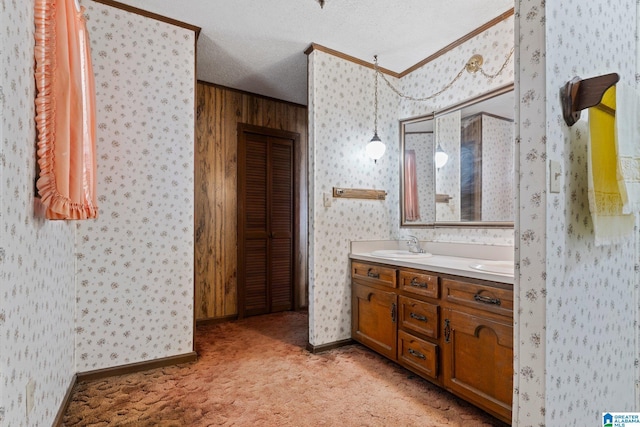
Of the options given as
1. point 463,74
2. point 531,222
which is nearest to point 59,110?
point 531,222

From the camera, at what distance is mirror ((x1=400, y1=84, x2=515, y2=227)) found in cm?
231

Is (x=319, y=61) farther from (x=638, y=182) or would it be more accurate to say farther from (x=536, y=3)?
(x=638, y=182)

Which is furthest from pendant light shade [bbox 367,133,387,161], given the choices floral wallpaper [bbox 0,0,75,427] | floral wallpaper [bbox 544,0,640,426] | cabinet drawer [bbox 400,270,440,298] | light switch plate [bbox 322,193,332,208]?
floral wallpaper [bbox 0,0,75,427]

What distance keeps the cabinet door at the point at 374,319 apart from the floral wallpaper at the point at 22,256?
2.04 meters

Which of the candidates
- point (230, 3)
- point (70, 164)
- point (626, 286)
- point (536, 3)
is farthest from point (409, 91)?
point (70, 164)

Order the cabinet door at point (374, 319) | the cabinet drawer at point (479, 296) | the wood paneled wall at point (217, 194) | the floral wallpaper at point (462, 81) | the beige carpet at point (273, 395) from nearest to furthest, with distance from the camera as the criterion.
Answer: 1. the cabinet drawer at point (479, 296)
2. the beige carpet at point (273, 395)
3. the floral wallpaper at point (462, 81)
4. the cabinet door at point (374, 319)
5. the wood paneled wall at point (217, 194)

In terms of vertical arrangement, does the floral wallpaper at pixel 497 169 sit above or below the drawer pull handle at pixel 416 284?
above

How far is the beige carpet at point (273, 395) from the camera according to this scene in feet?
5.80

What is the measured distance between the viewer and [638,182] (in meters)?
1.33

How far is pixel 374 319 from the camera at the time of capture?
2.61 m

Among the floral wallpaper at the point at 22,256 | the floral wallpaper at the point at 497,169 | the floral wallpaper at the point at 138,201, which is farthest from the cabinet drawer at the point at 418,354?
the floral wallpaper at the point at 22,256

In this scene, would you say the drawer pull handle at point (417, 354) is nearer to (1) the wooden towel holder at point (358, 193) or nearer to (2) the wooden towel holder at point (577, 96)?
(1) the wooden towel holder at point (358, 193)

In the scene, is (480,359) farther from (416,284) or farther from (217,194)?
(217,194)

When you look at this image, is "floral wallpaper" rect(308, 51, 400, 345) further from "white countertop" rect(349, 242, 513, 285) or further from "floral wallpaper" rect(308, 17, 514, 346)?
"white countertop" rect(349, 242, 513, 285)
